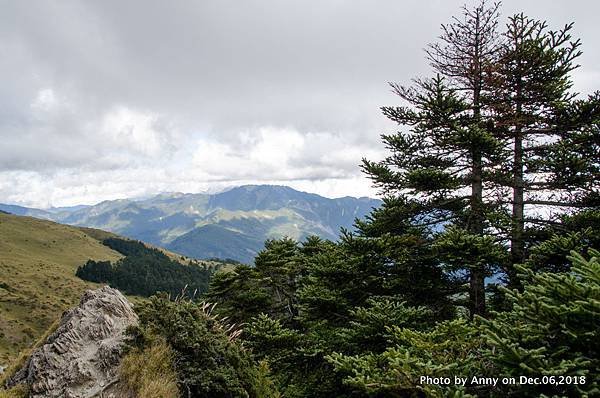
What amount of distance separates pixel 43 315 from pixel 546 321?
135748 millimetres

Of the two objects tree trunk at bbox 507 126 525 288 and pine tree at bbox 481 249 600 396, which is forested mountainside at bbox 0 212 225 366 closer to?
tree trunk at bbox 507 126 525 288

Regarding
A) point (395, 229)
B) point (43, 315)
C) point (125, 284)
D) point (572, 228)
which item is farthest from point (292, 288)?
point (125, 284)

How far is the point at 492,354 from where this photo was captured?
17.9ft

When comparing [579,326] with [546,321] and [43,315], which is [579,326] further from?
[43,315]

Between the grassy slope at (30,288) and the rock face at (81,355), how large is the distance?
232 feet

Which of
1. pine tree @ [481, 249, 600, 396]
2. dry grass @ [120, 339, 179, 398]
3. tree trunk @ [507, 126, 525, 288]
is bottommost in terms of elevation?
dry grass @ [120, 339, 179, 398]

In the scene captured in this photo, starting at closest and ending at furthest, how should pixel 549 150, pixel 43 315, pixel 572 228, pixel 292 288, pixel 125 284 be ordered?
1. pixel 572 228
2. pixel 549 150
3. pixel 292 288
4. pixel 43 315
5. pixel 125 284

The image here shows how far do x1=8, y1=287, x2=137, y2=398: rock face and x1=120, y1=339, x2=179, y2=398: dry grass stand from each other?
52 cm

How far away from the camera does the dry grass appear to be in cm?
948

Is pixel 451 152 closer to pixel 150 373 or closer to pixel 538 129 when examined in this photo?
pixel 538 129

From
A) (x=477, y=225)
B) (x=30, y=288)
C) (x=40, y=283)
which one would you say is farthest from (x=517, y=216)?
(x=40, y=283)

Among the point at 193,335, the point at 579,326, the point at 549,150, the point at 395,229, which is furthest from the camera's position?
the point at 395,229

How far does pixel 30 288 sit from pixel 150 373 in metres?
149

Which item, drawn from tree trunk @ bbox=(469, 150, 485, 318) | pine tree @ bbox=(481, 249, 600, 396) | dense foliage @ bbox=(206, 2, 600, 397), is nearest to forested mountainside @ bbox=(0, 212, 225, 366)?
dense foliage @ bbox=(206, 2, 600, 397)
